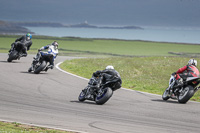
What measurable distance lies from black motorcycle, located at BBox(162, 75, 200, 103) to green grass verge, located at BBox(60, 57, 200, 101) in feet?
5.21

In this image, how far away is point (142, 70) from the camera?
89.1 ft

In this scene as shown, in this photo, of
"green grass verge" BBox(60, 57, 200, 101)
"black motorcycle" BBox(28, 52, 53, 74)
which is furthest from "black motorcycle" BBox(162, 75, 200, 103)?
"black motorcycle" BBox(28, 52, 53, 74)

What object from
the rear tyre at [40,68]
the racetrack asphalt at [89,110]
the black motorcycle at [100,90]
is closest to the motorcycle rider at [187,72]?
the racetrack asphalt at [89,110]

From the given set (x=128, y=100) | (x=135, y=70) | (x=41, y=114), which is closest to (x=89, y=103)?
(x=128, y=100)

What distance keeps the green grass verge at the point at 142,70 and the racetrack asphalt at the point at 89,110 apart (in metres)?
2.59

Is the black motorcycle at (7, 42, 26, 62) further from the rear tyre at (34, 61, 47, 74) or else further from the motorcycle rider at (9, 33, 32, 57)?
the rear tyre at (34, 61, 47, 74)

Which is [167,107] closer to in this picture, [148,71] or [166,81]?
[166,81]

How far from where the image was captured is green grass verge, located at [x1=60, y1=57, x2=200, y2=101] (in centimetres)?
2114

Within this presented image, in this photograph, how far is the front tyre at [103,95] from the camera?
14398 millimetres

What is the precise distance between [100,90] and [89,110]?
55.5 inches

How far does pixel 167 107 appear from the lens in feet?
48.8

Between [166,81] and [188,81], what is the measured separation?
286 inches

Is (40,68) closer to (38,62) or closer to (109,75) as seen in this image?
(38,62)

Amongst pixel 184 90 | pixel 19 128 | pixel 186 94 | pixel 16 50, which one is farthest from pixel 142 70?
pixel 19 128
